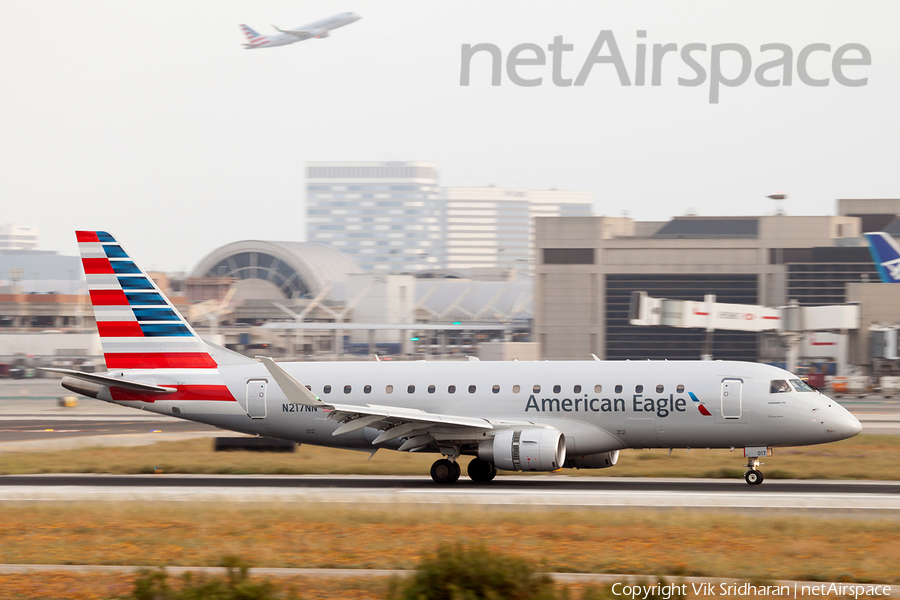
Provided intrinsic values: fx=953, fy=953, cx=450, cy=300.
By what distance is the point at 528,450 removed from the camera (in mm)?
25672

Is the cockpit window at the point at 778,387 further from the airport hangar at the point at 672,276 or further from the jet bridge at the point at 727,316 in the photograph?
the airport hangar at the point at 672,276

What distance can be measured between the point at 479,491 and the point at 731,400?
24.3 ft

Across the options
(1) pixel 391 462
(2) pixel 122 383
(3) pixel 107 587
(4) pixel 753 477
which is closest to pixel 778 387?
(4) pixel 753 477

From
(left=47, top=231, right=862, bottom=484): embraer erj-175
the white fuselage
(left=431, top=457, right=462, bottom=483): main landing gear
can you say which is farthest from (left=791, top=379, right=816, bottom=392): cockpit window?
(left=431, top=457, right=462, bottom=483): main landing gear

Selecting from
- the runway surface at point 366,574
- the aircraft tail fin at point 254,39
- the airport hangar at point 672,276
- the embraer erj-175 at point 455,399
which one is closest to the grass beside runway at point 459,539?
the runway surface at point 366,574

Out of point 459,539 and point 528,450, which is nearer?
point 459,539

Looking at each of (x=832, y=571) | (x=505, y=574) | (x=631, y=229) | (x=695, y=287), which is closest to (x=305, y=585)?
(x=505, y=574)

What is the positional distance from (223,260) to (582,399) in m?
133

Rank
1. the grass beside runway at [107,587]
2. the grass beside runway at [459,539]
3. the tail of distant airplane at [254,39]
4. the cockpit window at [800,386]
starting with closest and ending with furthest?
the grass beside runway at [107,587] < the grass beside runway at [459,539] < the cockpit window at [800,386] < the tail of distant airplane at [254,39]

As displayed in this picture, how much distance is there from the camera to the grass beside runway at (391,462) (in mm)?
29344

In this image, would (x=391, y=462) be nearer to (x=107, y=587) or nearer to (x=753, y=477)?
(x=753, y=477)

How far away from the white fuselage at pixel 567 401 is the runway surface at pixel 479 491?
4.41ft

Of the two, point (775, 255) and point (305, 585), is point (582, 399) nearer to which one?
point (305, 585)

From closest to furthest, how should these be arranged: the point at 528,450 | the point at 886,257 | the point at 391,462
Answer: the point at 528,450, the point at 391,462, the point at 886,257
